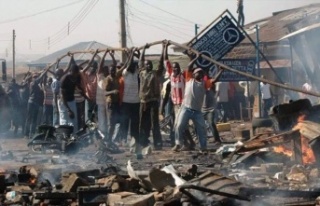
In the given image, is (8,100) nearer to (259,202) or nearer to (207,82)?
(207,82)

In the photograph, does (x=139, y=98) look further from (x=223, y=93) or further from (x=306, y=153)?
(x=223, y=93)

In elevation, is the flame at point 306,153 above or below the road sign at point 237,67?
below

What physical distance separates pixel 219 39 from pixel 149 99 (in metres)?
2.40

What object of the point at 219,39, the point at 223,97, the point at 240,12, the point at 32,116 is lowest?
the point at 32,116

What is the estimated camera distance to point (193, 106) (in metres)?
14.4

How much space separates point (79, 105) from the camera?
1745 centimetres

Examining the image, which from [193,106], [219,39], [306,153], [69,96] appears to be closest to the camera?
[306,153]

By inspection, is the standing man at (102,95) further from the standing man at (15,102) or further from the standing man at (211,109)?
the standing man at (15,102)

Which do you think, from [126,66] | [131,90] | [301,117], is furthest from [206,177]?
[126,66]

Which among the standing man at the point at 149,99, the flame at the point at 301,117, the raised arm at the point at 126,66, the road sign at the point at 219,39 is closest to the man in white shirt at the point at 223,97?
the road sign at the point at 219,39

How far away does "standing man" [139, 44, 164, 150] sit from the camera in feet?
49.3

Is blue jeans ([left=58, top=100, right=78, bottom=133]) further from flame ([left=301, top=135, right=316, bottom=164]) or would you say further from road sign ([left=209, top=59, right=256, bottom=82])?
flame ([left=301, top=135, right=316, bottom=164])

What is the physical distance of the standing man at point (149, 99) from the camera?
1502 cm

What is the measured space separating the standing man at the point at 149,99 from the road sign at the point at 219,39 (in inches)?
54.3
